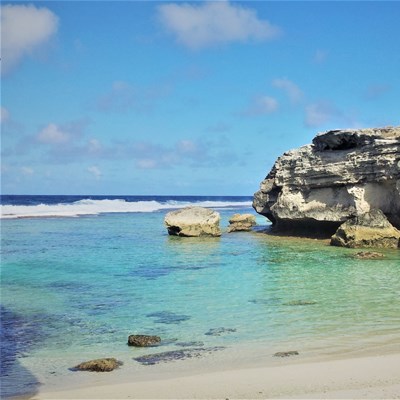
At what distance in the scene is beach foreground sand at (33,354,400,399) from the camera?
269 inches

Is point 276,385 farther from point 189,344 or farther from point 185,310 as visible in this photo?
point 185,310

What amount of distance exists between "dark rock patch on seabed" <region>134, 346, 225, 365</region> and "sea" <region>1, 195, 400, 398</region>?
0.02 meters

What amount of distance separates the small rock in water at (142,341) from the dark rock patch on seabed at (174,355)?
534 mm

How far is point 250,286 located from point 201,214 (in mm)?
14978

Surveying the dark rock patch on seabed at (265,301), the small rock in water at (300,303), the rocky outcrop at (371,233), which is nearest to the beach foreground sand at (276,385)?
the small rock in water at (300,303)

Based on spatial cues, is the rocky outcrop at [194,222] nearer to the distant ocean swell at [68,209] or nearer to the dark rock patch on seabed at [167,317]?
the dark rock patch on seabed at [167,317]

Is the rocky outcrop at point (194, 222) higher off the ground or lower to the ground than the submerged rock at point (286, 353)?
higher

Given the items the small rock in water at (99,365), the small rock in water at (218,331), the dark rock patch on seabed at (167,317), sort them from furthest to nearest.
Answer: the dark rock patch on seabed at (167,317) < the small rock in water at (218,331) < the small rock in water at (99,365)

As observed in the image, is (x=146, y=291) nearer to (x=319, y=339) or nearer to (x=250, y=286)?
(x=250, y=286)

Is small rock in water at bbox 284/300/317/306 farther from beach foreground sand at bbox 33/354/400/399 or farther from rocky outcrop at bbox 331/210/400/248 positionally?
rocky outcrop at bbox 331/210/400/248

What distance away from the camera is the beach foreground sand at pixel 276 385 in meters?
6.84

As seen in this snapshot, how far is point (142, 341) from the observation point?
9.70 meters

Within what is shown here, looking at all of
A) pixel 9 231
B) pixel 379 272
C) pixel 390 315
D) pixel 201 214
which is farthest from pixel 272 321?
pixel 9 231

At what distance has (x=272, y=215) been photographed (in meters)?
31.8
